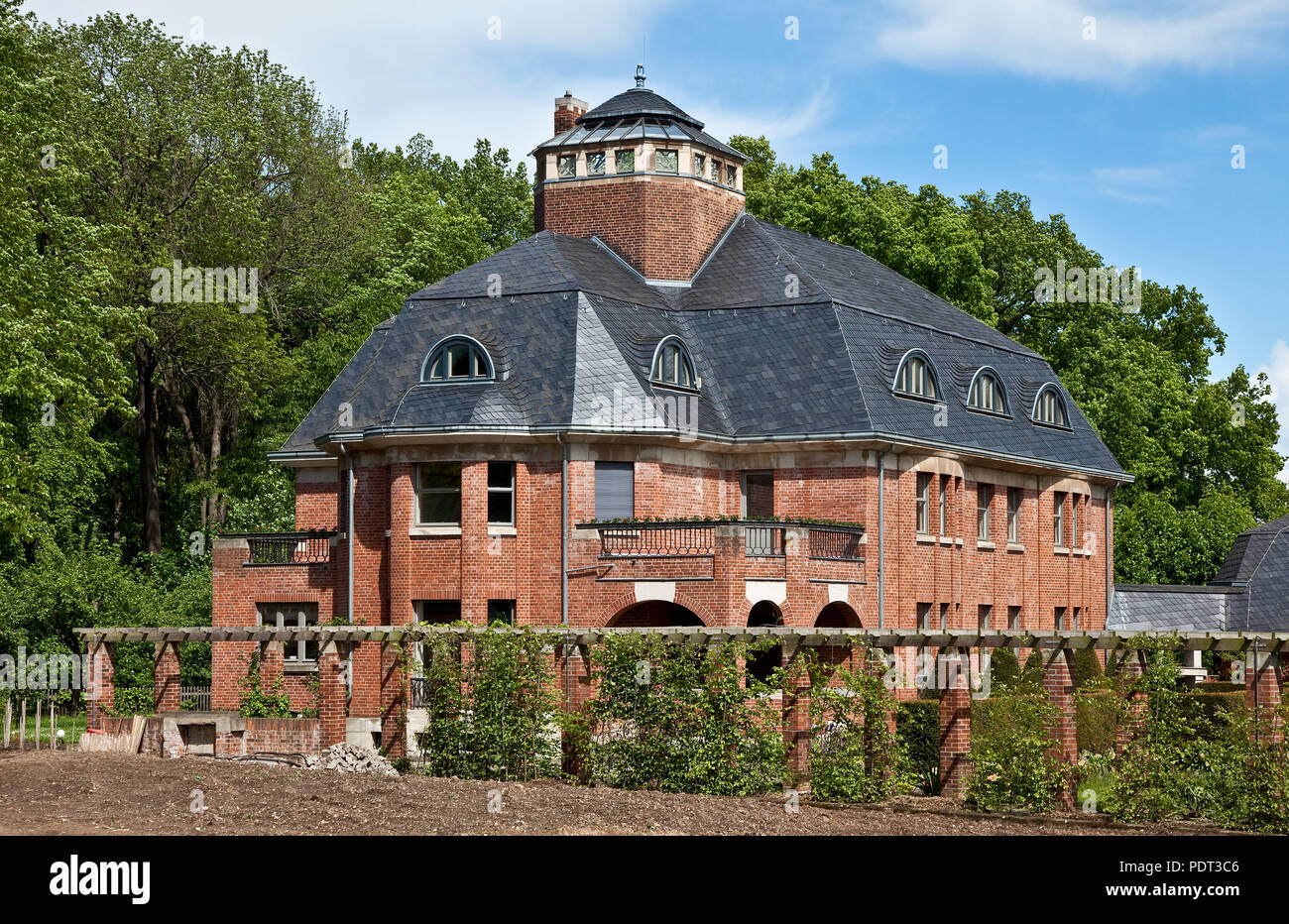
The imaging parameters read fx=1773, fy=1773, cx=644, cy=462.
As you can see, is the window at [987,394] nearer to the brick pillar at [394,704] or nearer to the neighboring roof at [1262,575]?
the neighboring roof at [1262,575]

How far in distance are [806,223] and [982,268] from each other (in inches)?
239

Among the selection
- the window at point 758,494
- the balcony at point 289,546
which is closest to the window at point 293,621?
the balcony at point 289,546

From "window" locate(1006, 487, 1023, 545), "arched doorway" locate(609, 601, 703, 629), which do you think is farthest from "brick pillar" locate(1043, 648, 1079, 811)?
"window" locate(1006, 487, 1023, 545)

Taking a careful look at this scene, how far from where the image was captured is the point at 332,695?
88.1ft

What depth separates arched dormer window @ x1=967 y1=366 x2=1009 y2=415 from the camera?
45.1 m

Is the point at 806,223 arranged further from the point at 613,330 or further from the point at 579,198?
the point at 613,330

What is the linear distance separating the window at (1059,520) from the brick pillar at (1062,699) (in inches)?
1023

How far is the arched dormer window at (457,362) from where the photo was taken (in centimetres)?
3829

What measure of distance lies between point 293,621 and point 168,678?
12.8 metres

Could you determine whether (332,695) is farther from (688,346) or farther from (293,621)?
(688,346)

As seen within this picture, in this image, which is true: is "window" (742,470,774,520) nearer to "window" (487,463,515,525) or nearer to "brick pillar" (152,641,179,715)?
"window" (487,463,515,525)

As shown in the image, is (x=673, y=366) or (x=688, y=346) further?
(x=688, y=346)

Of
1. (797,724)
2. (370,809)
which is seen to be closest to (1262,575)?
(797,724)

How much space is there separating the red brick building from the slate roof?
70mm
